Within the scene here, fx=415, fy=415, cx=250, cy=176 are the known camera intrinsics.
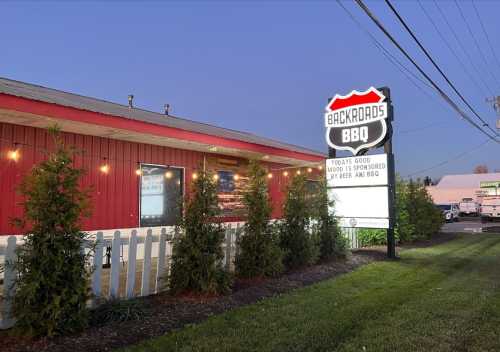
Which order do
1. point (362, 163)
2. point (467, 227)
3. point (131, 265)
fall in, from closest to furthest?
point (131, 265), point (362, 163), point (467, 227)

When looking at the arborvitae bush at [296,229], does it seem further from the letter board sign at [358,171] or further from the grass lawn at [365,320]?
the letter board sign at [358,171]

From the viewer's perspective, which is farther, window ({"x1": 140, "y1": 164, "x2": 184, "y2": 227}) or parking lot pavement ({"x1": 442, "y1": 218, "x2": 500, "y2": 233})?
parking lot pavement ({"x1": 442, "y1": 218, "x2": 500, "y2": 233})

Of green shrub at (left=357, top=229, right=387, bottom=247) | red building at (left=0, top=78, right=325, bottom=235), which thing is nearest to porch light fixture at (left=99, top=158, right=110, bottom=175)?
red building at (left=0, top=78, right=325, bottom=235)

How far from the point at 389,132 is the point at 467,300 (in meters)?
5.22

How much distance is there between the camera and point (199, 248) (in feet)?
19.6

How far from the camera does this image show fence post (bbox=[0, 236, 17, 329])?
432 centimetres

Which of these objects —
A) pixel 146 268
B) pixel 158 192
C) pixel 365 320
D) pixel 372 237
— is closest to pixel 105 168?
pixel 158 192

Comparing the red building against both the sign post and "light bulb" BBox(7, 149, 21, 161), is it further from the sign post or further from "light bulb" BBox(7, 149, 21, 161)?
the sign post

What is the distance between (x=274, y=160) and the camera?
14.1 meters

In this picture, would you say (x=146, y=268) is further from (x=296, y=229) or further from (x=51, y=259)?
(x=296, y=229)

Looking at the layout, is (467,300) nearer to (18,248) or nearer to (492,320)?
(492,320)

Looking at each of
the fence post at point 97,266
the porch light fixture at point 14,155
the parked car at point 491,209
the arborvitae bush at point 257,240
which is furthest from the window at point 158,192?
the parked car at point 491,209

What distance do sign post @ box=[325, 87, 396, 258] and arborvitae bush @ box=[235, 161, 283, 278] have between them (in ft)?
10.8

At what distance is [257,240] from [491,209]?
32406mm
